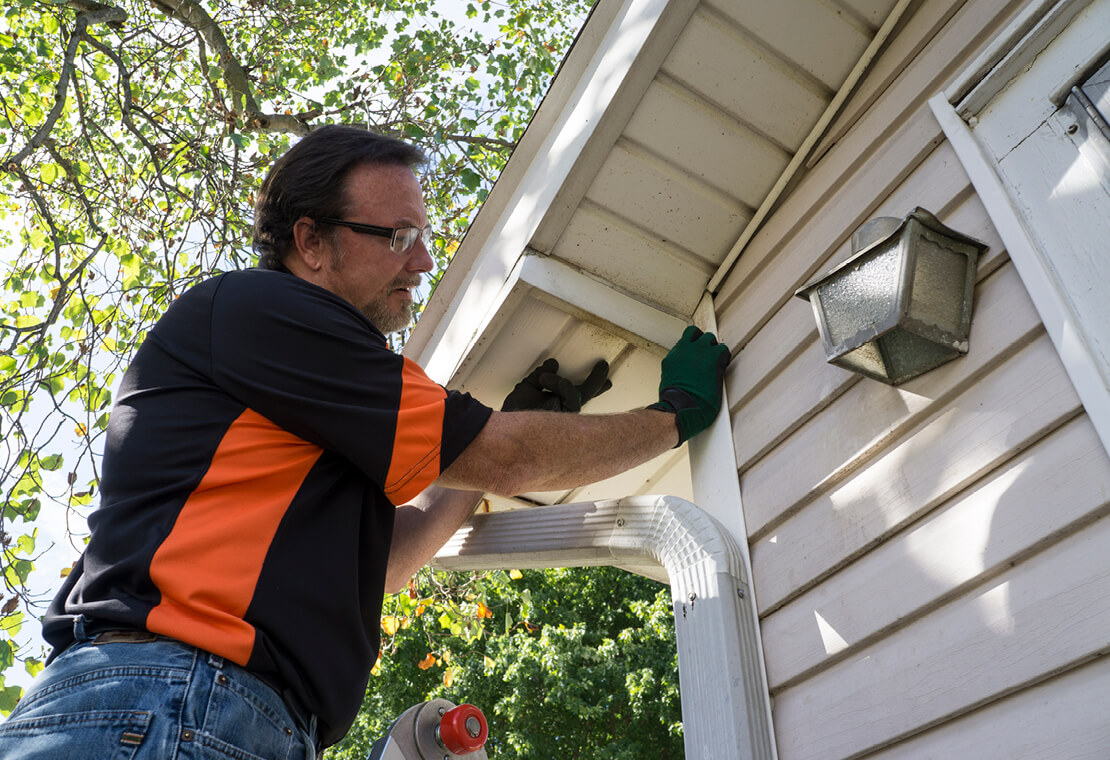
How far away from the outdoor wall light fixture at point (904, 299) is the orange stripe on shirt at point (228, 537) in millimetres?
1025

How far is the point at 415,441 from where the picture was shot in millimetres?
1569

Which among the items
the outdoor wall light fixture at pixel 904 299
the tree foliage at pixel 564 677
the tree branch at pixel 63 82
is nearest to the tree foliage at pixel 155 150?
the tree branch at pixel 63 82

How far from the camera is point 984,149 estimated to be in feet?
5.37

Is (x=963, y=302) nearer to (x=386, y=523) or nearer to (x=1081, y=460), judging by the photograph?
(x=1081, y=460)

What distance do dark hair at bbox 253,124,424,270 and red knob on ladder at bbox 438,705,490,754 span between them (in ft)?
3.89

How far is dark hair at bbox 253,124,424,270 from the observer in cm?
215

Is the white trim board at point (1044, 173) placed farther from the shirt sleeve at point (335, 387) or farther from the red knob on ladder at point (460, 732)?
the red knob on ladder at point (460, 732)

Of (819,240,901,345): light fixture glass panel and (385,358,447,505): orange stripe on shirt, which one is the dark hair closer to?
(385,358,447,505): orange stripe on shirt

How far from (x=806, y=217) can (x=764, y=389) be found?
1.54 ft

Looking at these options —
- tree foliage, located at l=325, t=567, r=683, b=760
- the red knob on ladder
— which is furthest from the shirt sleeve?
tree foliage, located at l=325, t=567, r=683, b=760

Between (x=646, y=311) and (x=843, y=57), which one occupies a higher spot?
(x=843, y=57)

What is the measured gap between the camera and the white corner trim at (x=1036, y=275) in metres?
1.24

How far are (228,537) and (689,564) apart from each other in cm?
105

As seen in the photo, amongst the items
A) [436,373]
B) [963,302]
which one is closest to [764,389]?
[963,302]
